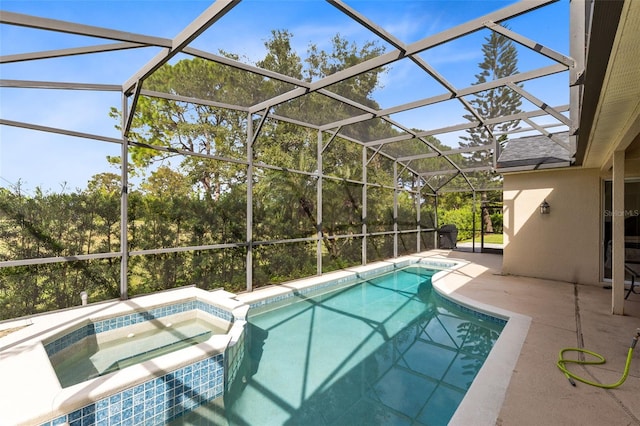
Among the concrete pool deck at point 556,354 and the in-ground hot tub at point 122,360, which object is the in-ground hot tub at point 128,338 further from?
the concrete pool deck at point 556,354

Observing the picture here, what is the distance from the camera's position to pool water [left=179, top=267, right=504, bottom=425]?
3225mm

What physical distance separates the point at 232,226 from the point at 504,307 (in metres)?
6.10

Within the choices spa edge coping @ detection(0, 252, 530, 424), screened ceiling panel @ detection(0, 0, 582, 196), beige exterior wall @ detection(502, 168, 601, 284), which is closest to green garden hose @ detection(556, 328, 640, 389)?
spa edge coping @ detection(0, 252, 530, 424)

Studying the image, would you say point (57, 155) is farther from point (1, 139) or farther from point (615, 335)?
point (615, 335)

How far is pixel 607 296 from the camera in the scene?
→ 636 cm

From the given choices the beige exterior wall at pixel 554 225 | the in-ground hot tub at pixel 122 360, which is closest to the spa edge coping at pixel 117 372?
the in-ground hot tub at pixel 122 360

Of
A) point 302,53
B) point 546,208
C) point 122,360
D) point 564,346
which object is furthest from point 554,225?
point 122,360

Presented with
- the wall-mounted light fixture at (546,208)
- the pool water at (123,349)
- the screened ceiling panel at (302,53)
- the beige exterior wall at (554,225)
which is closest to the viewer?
the screened ceiling panel at (302,53)

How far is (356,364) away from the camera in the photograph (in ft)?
14.0

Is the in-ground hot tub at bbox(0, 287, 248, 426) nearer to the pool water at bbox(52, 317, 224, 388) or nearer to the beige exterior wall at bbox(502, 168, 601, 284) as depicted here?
the pool water at bbox(52, 317, 224, 388)

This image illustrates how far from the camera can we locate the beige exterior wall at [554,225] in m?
7.54

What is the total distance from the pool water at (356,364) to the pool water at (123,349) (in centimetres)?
109

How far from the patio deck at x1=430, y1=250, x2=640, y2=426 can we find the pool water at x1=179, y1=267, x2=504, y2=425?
2.29 ft

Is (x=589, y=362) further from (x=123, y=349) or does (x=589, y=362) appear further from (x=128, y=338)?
(x=128, y=338)
